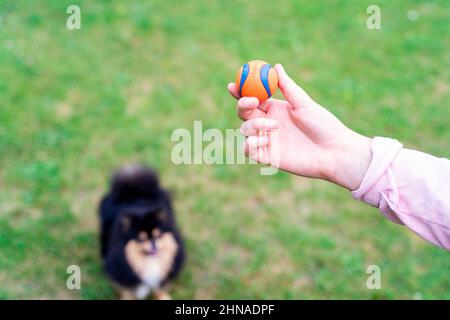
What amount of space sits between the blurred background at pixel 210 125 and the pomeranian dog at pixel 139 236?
0.77 ft

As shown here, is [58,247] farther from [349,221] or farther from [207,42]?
[207,42]

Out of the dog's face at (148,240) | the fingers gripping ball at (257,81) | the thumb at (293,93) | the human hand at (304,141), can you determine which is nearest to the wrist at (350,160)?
the human hand at (304,141)

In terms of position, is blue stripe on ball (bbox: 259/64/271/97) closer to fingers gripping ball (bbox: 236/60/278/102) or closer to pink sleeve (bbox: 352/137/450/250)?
fingers gripping ball (bbox: 236/60/278/102)

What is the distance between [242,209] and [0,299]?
1542 mm

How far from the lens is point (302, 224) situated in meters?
3.19

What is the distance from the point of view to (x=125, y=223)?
2430 millimetres

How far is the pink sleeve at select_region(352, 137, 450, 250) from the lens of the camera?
1.45 m

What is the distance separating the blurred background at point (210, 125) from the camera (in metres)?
2.90

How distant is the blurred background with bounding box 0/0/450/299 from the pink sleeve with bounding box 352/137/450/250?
55.8 inches

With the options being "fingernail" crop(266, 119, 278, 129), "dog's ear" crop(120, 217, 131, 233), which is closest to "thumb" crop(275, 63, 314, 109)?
"fingernail" crop(266, 119, 278, 129)

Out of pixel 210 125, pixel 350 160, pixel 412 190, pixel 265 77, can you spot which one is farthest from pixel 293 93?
pixel 210 125

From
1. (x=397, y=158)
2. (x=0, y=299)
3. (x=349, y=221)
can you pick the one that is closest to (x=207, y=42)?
(x=349, y=221)

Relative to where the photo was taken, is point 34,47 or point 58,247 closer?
point 58,247

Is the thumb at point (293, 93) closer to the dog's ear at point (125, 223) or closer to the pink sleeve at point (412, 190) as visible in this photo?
the pink sleeve at point (412, 190)
